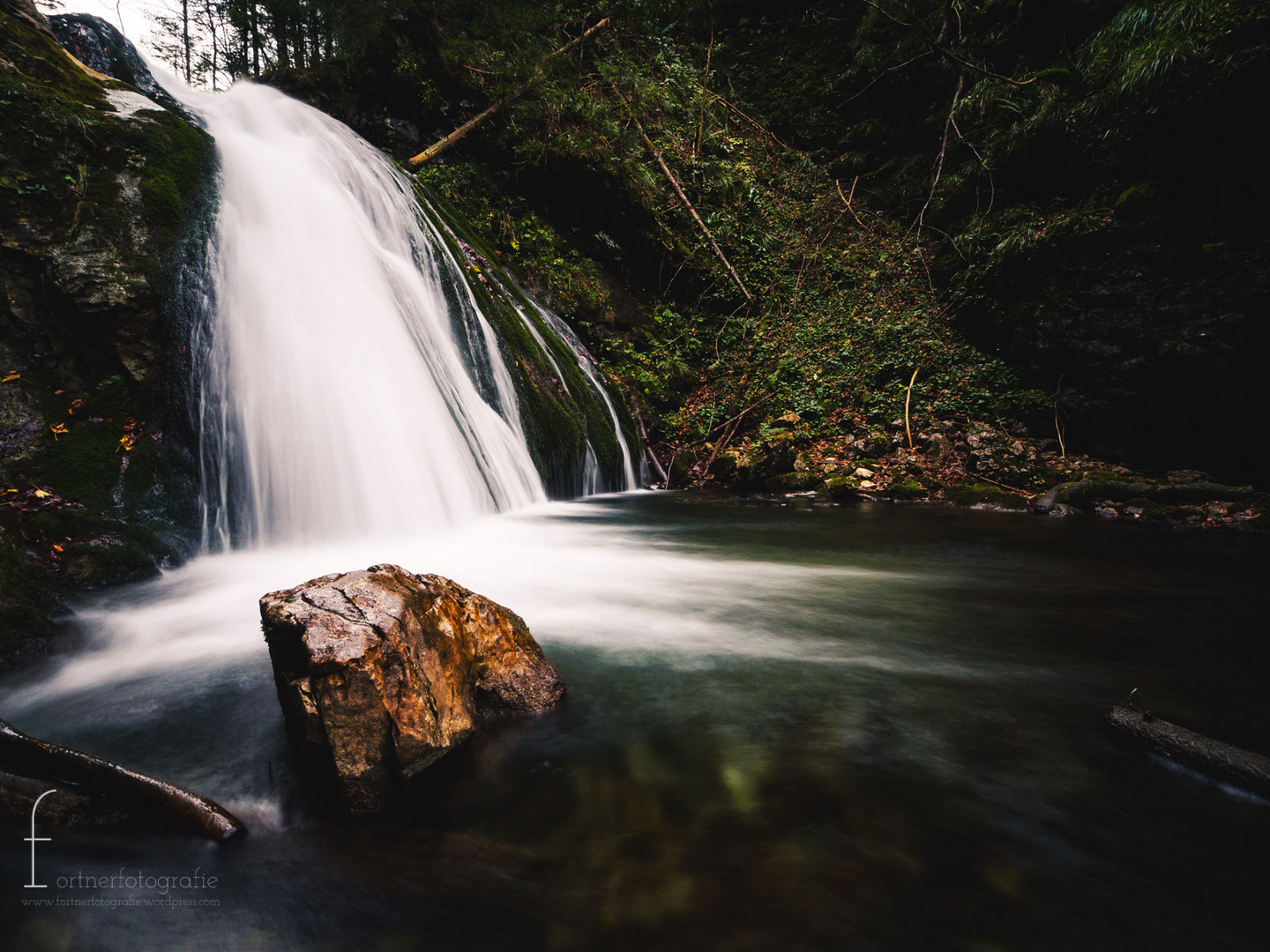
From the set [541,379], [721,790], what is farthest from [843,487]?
[721,790]

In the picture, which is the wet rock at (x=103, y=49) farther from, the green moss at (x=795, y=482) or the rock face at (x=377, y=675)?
the green moss at (x=795, y=482)

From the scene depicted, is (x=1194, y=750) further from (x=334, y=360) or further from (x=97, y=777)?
(x=334, y=360)

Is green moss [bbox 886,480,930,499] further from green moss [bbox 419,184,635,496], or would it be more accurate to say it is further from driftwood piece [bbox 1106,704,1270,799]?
driftwood piece [bbox 1106,704,1270,799]

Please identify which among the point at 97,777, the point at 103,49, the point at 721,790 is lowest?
the point at 721,790

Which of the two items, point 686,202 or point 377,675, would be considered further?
point 686,202

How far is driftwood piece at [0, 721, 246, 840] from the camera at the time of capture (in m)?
1.55

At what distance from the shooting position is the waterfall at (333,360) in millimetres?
4523

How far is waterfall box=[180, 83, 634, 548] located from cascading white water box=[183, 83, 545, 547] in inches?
0.6

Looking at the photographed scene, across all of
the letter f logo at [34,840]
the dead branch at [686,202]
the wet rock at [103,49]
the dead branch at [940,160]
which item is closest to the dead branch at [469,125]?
the dead branch at [686,202]

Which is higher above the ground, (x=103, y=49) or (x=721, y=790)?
(x=103, y=49)

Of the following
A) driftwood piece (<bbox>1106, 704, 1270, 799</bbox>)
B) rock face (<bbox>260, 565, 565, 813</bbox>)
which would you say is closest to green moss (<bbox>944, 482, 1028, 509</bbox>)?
driftwood piece (<bbox>1106, 704, 1270, 799</bbox>)

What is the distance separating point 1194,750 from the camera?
5.94 feet

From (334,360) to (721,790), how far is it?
551 cm

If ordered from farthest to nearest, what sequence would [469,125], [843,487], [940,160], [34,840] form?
1. [940,160]
2. [469,125]
3. [843,487]
4. [34,840]
